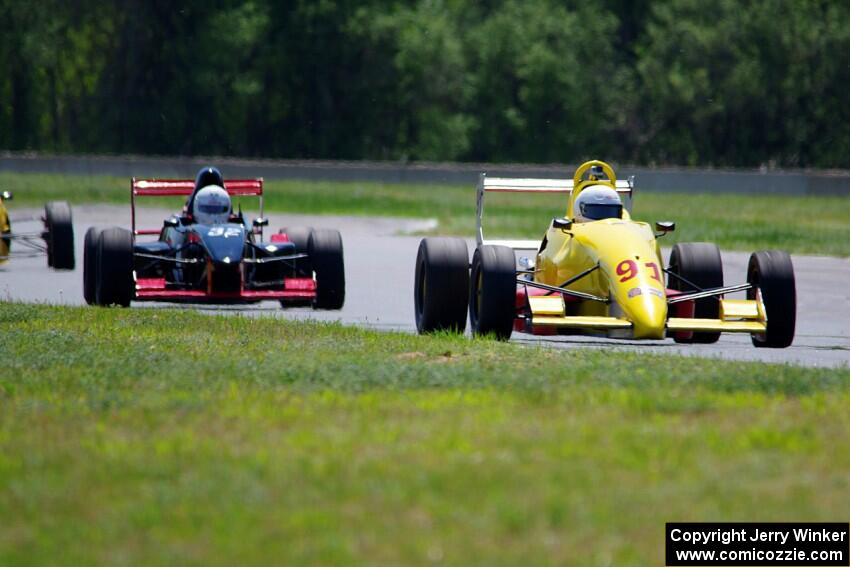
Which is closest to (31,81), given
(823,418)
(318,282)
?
(318,282)

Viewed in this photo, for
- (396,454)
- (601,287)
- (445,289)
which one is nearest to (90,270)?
(445,289)

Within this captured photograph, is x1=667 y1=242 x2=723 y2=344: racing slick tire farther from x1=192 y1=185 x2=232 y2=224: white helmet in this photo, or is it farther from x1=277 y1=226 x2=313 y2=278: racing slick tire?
x1=192 y1=185 x2=232 y2=224: white helmet

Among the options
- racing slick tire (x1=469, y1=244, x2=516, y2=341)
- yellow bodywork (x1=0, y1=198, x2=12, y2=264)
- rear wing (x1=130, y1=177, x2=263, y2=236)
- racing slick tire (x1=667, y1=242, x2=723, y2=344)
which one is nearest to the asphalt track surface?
racing slick tire (x1=667, y1=242, x2=723, y2=344)

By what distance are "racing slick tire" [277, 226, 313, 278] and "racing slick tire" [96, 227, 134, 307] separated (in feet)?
6.47

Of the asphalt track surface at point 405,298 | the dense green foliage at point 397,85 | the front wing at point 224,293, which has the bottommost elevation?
the asphalt track surface at point 405,298

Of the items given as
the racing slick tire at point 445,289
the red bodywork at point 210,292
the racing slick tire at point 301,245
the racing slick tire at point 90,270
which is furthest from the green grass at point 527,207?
the racing slick tire at point 445,289

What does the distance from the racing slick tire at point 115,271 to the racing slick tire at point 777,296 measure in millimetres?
5884

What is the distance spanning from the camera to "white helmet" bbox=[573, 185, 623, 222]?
13188mm

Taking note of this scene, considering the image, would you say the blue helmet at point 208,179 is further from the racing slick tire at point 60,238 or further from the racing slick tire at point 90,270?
the racing slick tire at point 60,238

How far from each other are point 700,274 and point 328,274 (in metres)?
3.99

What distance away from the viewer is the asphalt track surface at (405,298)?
12.5 metres

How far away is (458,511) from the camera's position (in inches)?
230

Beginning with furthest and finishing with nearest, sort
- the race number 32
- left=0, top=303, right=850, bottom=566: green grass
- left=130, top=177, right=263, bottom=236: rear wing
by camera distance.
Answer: left=130, top=177, right=263, bottom=236: rear wing
the race number 32
left=0, top=303, right=850, bottom=566: green grass

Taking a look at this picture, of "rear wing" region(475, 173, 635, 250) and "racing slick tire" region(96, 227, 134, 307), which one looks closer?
"rear wing" region(475, 173, 635, 250)
